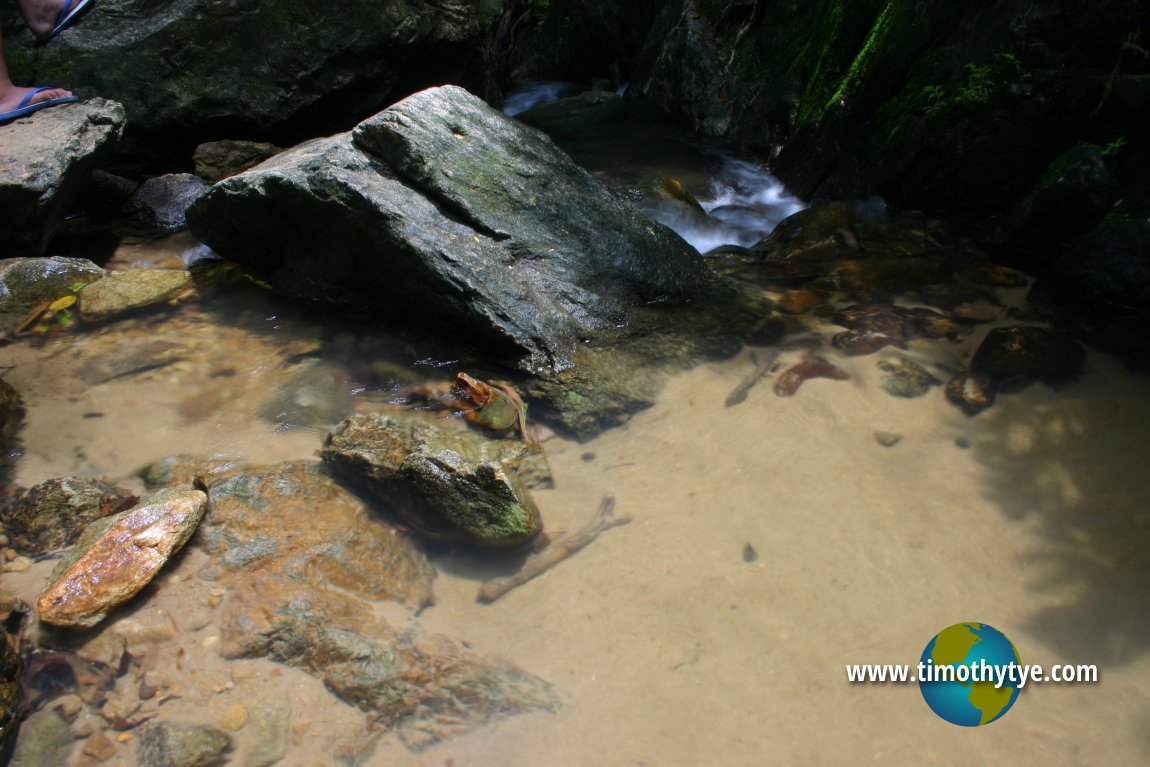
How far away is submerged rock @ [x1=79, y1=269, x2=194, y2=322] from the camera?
437 centimetres

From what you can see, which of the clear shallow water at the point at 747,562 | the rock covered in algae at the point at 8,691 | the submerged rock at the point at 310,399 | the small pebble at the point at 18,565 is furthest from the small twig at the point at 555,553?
the small pebble at the point at 18,565

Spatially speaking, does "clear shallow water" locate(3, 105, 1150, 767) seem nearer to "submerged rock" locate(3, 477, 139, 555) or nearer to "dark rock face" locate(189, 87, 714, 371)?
"submerged rock" locate(3, 477, 139, 555)

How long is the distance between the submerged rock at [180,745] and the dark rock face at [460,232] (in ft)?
6.64

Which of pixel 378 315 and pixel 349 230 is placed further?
pixel 378 315

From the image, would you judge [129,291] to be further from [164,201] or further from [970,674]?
[970,674]

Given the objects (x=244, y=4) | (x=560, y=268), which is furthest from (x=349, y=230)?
(x=244, y=4)

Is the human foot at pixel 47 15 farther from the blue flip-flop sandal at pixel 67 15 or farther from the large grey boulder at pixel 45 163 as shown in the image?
the large grey boulder at pixel 45 163

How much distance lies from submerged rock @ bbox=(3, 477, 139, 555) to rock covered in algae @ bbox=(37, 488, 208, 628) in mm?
132

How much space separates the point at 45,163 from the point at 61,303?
3.30 ft

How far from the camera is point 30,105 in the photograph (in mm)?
5266

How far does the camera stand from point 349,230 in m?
3.88

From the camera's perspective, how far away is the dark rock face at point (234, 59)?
590 centimetres

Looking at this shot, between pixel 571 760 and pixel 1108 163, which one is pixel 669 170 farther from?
pixel 571 760

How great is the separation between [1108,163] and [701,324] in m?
2.62
